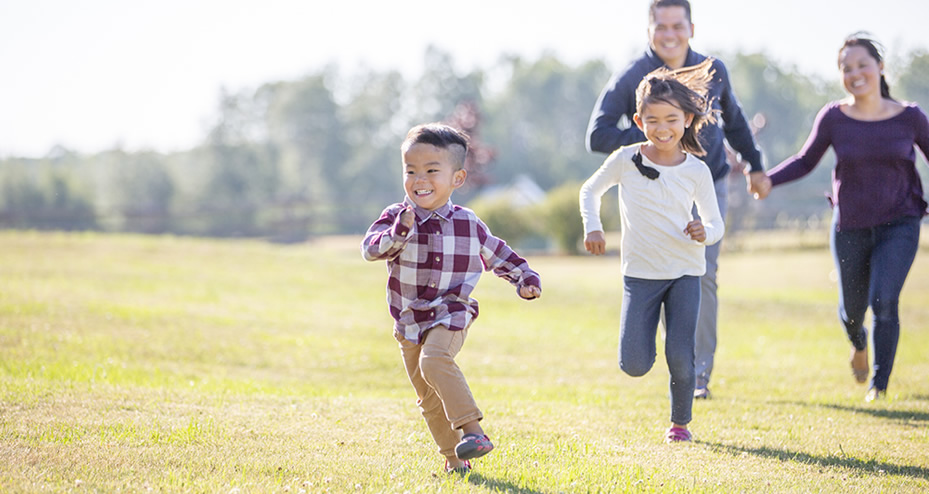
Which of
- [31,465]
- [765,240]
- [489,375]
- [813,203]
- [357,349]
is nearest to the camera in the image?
[31,465]

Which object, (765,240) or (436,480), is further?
(765,240)

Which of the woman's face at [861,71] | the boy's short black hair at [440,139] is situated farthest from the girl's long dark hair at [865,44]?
the boy's short black hair at [440,139]

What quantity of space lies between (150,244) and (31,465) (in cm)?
2069

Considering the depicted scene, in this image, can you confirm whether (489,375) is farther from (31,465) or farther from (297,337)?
(31,465)

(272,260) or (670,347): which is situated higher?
(670,347)

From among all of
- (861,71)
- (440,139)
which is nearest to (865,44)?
(861,71)

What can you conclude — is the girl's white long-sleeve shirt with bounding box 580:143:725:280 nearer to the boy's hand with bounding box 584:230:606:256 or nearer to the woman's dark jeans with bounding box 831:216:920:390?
the boy's hand with bounding box 584:230:606:256

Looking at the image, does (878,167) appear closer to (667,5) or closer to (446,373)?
(667,5)

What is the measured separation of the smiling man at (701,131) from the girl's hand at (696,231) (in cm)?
136

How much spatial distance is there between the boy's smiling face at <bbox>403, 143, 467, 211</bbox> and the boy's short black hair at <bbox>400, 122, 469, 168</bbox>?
0.02 metres

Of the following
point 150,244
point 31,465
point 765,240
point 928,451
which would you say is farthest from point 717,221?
point 765,240

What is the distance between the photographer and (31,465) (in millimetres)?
3885

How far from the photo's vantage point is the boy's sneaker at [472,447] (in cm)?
390

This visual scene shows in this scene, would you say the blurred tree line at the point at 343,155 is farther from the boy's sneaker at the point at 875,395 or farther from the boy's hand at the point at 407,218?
the boy's hand at the point at 407,218
